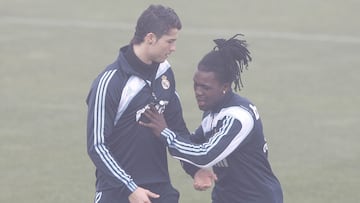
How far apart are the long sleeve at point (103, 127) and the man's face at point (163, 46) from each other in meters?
0.33

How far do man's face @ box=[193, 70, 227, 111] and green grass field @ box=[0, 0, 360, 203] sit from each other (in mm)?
3668

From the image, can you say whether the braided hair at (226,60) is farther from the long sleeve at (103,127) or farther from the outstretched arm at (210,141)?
the long sleeve at (103,127)

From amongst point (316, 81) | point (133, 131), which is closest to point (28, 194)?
point (133, 131)

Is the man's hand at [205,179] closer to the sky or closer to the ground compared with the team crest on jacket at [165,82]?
closer to the ground

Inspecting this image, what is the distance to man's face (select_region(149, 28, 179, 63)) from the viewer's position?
23.4ft

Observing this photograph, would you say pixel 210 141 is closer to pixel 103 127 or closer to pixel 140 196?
pixel 140 196

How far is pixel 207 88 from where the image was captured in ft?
24.0

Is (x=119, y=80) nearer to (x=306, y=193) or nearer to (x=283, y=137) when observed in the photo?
(x=306, y=193)

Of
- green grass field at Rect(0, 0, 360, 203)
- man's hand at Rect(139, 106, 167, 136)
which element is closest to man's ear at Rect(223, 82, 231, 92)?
man's hand at Rect(139, 106, 167, 136)

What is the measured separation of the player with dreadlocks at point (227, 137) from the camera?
7234mm

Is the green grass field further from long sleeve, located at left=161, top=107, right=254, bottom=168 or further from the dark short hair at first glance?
the dark short hair

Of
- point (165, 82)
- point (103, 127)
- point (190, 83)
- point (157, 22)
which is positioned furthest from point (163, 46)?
point (190, 83)

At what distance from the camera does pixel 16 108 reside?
46.6 feet

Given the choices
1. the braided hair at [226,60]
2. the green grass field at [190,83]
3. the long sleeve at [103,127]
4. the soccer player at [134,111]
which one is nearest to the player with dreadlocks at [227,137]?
the braided hair at [226,60]
